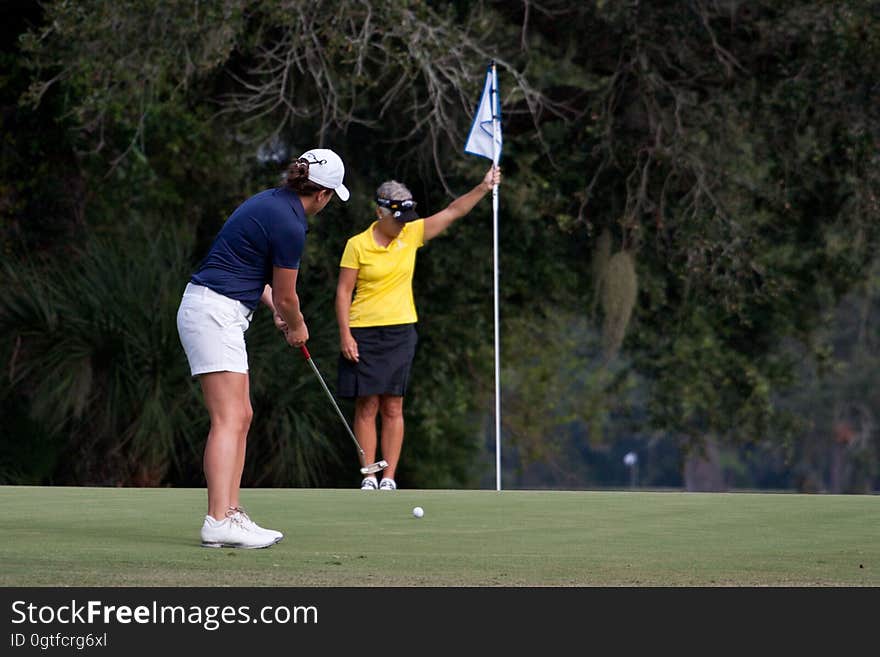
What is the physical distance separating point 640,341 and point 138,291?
20.6 ft

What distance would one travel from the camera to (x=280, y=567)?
6180 mm

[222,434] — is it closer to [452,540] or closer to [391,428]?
[452,540]

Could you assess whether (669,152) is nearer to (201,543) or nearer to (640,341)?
(640,341)

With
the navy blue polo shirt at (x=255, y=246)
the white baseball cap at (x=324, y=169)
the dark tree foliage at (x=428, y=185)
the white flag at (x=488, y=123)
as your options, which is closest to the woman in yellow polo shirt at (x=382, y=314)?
the white flag at (x=488, y=123)

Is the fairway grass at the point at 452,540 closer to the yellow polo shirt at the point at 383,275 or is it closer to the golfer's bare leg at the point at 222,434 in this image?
the golfer's bare leg at the point at 222,434

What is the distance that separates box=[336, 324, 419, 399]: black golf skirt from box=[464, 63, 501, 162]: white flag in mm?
2154

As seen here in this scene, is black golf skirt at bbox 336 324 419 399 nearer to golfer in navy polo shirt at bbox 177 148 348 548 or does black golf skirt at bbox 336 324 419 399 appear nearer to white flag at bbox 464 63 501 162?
white flag at bbox 464 63 501 162

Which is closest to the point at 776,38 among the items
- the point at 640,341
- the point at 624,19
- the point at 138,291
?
the point at 624,19

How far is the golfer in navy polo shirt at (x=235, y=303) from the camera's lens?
697 centimetres

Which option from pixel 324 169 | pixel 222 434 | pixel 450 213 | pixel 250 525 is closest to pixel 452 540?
pixel 250 525

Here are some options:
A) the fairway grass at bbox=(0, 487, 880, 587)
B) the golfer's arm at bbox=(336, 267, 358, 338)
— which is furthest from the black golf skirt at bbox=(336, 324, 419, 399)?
the fairway grass at bbox=(0, 487, 880, 587)

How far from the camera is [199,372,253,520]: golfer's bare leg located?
23.0 feet

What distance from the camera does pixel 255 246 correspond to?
23.2 ft

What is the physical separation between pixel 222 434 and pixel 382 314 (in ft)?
15.3
